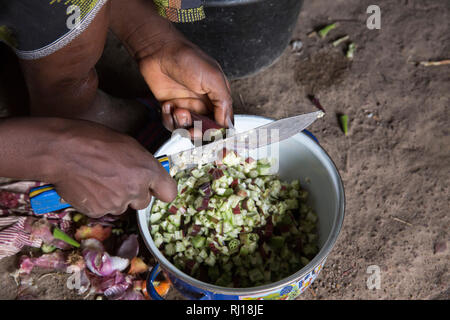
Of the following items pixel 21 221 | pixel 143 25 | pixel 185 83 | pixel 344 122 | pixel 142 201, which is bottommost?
pixel 21 221

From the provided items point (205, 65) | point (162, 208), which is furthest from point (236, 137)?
point (162, 208)

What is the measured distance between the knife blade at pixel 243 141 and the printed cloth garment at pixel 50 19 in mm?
394

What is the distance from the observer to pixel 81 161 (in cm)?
102

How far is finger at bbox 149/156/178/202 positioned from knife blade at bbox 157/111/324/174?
0.38ft

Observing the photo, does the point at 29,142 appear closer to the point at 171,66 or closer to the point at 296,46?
the point at 171,66

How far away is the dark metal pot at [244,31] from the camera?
1.68m

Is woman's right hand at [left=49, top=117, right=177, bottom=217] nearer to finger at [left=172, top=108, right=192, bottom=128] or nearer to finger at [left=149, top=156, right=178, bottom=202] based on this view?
finger at [left=149, top=156, right=178, bottom=202]

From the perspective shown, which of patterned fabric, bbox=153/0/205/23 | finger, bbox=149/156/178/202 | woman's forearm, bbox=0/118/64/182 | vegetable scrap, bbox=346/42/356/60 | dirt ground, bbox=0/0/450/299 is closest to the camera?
woman's forearm, bbox=0/118/64/182

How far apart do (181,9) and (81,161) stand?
56 centimetres

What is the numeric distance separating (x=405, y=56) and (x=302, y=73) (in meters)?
0.54

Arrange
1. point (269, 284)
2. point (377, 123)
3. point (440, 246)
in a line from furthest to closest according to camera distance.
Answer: point (377, 123) < point (440, 246) < point (269, 284)

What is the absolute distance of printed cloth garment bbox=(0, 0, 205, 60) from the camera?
121 centimetres

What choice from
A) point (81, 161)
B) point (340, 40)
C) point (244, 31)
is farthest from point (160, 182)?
point (340, 40)

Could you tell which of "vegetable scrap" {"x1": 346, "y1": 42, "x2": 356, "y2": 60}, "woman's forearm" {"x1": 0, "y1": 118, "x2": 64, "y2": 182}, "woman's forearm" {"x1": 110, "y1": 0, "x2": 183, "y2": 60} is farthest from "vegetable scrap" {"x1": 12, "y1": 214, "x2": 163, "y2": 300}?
"vegetable scrap" {"x1": 346, "y1": 42, "x2": 356, "y2": 60}
